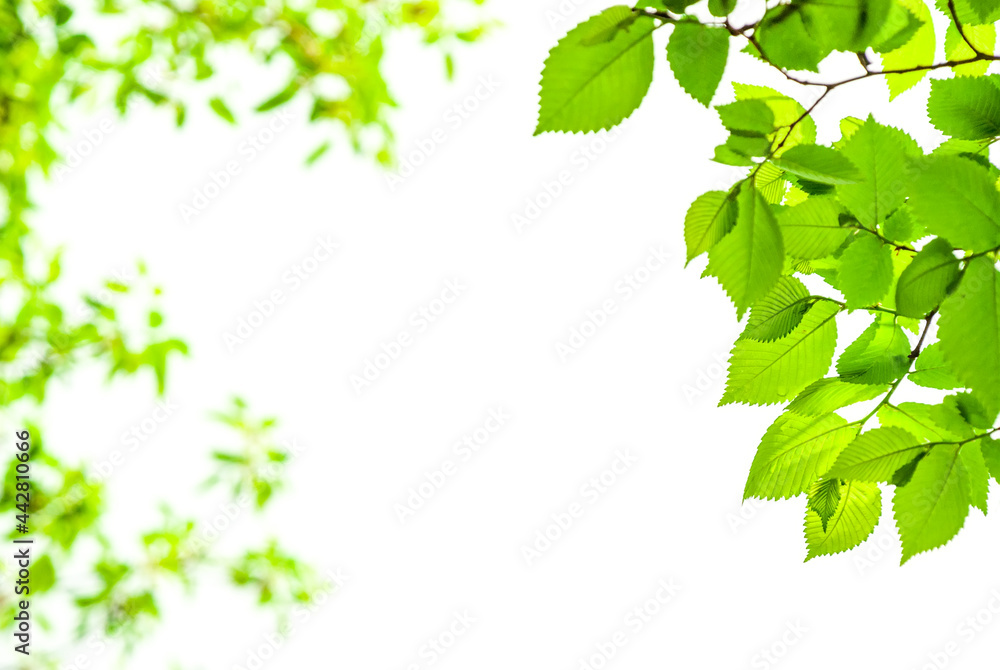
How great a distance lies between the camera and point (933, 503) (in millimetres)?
521

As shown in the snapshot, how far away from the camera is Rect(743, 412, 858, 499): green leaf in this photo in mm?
608

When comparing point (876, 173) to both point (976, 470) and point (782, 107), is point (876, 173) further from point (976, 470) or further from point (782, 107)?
point (976, 470)

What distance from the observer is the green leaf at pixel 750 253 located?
49cm

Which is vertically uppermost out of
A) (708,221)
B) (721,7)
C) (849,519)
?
(721,7)

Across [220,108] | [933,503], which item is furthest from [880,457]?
[220,108]

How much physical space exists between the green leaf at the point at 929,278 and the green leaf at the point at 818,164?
73 mm

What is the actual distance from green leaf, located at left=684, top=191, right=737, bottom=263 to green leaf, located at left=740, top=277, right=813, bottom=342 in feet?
0.37

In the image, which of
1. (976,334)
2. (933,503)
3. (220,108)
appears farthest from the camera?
(220,108)

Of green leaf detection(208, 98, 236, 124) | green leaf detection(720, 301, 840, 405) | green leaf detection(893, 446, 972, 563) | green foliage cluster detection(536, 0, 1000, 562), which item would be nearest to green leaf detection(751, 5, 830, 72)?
green foliage cluster detection(536, 0, 1000, 562)

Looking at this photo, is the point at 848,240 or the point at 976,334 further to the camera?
the point at 848,240

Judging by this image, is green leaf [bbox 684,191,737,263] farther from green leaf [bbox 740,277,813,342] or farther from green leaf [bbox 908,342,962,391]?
green leaf [bbox 908,342,962,391]

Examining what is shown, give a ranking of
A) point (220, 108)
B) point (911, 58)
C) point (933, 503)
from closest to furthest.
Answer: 1. point (933, 503)
2. point (911, 58)
3. point (220, 108)

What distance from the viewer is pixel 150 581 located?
1.26 meters

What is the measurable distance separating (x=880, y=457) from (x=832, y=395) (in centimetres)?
7
